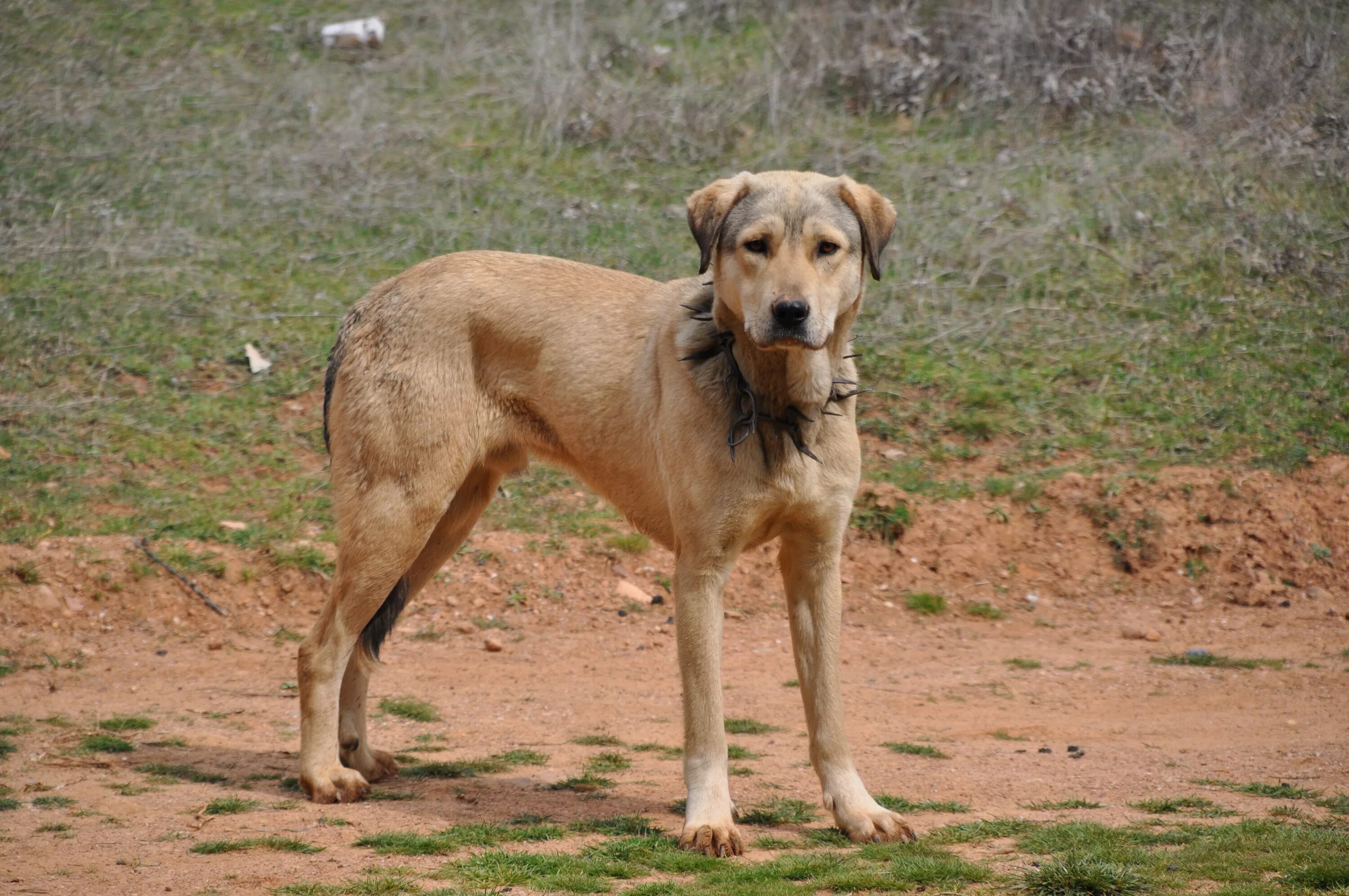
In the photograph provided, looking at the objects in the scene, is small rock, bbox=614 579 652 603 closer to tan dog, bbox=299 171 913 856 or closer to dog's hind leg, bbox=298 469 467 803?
tan dog, bbox=299 171 913 856

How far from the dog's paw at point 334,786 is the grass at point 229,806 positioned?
21 cm

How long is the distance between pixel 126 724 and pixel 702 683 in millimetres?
3087

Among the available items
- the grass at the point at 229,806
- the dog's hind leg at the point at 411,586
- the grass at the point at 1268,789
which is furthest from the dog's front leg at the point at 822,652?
the grass at the point at 229,806

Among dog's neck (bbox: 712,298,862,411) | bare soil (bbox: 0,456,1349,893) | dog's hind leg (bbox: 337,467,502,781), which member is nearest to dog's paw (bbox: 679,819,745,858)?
bare soil (bbox: 0,456,1349,893)

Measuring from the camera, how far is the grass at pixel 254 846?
452 cm

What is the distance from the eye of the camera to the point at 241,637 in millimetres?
7719

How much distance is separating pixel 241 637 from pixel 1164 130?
9.85m

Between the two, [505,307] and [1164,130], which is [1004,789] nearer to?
[505,307]

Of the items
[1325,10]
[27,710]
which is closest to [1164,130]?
[1325,10]

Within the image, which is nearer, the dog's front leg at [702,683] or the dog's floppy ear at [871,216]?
the dog's front leg at [702,683]

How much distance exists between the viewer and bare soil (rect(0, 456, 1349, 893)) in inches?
203

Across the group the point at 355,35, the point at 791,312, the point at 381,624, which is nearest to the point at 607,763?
the point at 381,624

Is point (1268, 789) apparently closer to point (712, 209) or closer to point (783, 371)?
point (783, 371)

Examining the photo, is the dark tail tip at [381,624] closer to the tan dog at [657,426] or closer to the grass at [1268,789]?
the tan dog at [657,426]
